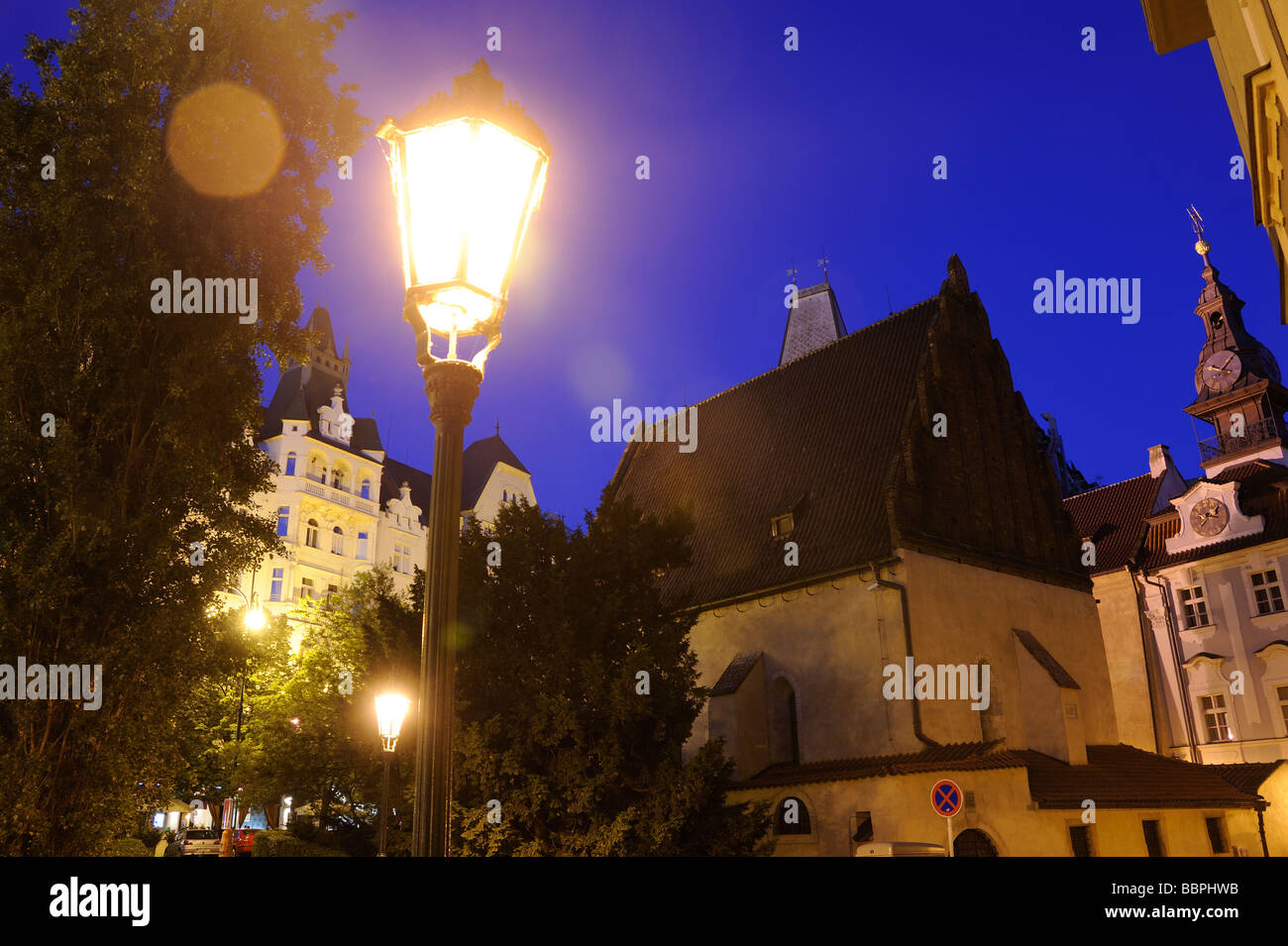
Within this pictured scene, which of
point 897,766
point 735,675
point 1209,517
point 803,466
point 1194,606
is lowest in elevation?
point 897,766

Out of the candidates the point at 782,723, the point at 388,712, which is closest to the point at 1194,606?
the point at 782,723

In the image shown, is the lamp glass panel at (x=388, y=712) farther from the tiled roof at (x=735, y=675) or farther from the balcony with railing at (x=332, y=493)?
the balcony with railing at (x=332, y=493)

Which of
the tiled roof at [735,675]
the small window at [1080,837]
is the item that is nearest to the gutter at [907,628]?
the small window at [1080,837]

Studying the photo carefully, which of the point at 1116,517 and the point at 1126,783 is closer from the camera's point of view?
the point at 1126,783

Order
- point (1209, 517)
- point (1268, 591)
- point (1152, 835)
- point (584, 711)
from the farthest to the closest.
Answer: point (1209, 517) → point (1268, 591) → point (1152, 835) → point (584, 711)

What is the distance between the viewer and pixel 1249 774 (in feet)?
102

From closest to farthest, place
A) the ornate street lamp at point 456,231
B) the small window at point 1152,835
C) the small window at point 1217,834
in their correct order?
the ornate street lamp at point 456,231
the small window at point 1152,835
the small window at point 1217,834

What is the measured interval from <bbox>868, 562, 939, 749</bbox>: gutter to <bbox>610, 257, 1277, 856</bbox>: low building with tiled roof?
0.16 ft

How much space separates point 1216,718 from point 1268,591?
18.0 feet

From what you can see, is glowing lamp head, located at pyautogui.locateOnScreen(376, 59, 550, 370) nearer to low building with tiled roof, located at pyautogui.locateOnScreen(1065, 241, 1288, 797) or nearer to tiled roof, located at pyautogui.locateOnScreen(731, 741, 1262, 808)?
tiled roof, located at pyautogui.locateOnScreen(731, 741, 1262, 808)

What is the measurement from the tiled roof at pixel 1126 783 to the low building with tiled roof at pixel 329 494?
37.2 m

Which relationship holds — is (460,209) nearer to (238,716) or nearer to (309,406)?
(238,716)

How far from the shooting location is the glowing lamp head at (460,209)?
14.0 ft

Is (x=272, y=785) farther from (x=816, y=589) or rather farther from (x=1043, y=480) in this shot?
(x=1043, y=480)
